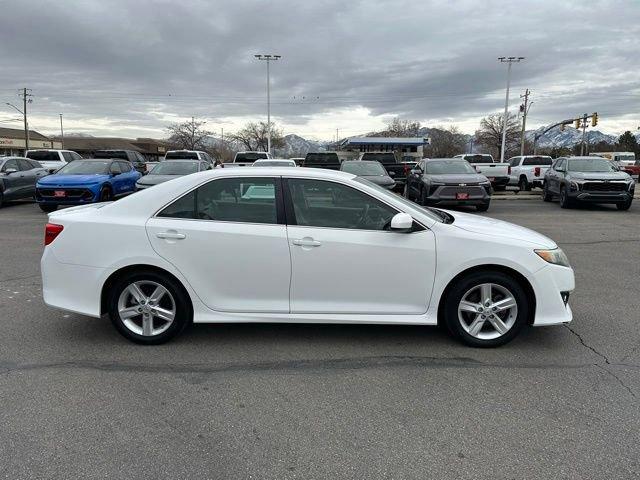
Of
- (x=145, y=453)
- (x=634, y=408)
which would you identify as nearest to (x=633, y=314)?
(x=634, y=408)

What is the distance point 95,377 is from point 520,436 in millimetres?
3027

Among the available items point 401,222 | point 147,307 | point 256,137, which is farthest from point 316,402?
point 256,137

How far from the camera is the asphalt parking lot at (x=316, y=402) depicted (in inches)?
Result: 105

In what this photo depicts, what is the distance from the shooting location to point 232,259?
4.07 metres

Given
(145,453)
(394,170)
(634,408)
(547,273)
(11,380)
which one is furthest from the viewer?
(394,170)

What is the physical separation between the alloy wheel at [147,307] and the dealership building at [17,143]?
271ft

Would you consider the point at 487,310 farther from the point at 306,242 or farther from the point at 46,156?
the point at 46,156

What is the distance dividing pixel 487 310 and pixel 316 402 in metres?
1.73

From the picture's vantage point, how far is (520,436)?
2.93m

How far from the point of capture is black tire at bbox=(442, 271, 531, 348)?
4.06 metres

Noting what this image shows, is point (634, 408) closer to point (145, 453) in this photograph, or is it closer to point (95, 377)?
point (145, 453)

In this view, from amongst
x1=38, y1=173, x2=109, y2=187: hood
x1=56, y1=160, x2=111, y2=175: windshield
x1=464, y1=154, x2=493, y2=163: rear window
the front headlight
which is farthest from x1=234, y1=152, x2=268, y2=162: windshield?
the front headlight

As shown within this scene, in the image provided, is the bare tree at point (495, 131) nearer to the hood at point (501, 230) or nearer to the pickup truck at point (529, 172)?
the pickup truck at point (529, 172)

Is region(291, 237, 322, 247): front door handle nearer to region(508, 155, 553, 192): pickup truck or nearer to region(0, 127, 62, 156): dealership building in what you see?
region(508, 155, 553, 192): pickup truck
